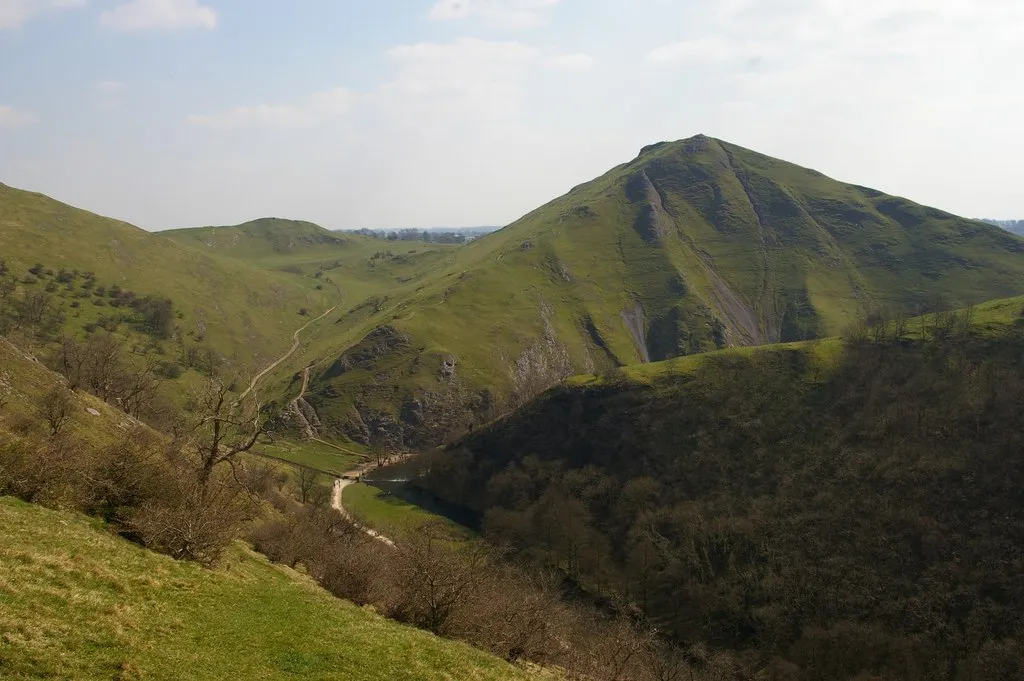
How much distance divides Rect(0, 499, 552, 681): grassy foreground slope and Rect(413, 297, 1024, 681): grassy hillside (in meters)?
69.0

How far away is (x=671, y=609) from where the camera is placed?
92.1m

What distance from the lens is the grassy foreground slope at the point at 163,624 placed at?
58.5 feet

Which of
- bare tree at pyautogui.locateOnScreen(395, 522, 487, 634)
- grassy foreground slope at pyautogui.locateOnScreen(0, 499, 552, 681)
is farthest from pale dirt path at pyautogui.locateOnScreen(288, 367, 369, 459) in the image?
grassy foreground slope at pyautogui.locateOnScreen(0, 499, 552, 681)

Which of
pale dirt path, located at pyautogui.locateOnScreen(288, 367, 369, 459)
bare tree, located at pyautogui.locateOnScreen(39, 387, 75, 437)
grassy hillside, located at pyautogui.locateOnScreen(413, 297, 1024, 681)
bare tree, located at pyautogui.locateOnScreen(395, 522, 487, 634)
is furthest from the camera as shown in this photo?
pale dirt path, located at pyautogui.locateOnScreen(288, 367, 369, 459)

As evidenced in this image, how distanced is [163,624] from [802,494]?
10558cm

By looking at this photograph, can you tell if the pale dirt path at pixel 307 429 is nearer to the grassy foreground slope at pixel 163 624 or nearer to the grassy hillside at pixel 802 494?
the grassy hillside at pixel 802 494

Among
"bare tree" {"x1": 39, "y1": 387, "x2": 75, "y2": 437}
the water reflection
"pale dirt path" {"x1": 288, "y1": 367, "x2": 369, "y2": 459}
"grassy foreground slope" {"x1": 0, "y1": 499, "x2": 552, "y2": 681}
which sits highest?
"bare tree" {"x1": 39, "y1": 387, "x2": 75, "y2": 437}

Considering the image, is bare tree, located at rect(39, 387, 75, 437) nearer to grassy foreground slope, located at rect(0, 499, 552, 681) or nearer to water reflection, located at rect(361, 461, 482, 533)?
grassy foreground slope, located at rect(0, 499, 552, 681)

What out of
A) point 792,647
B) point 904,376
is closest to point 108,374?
point 792,647

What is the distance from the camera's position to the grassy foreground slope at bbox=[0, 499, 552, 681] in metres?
17.8

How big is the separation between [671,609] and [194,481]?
80344mm

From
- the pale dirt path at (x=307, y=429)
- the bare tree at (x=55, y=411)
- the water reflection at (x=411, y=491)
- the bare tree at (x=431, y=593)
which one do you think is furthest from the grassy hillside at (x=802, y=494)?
the bare tree at (x=55, y=411)

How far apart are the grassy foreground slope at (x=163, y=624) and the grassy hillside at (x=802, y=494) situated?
6898cm

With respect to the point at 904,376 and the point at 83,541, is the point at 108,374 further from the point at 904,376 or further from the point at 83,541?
the point at 904,376
